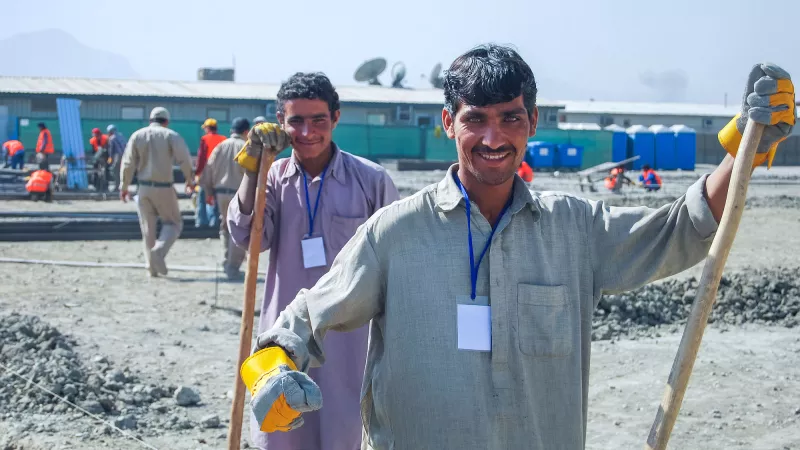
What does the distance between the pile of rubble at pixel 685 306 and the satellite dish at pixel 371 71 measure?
41.6m

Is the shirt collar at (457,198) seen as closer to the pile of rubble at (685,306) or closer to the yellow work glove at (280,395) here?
the yellow work glove at (280,395)

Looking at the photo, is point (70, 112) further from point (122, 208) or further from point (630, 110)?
point (630, 110)

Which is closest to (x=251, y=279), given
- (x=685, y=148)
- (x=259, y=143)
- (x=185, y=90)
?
(x=259, y=143)

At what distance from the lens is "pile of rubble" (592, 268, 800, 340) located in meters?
9.39

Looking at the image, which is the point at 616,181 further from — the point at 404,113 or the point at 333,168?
the point at 333,168

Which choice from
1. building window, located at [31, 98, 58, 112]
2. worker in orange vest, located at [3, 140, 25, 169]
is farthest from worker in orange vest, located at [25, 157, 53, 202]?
building window, located at [31, 98, 58, 112]

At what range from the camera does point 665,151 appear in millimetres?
41906

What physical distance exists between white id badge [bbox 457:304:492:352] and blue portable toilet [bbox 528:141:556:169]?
36.0m

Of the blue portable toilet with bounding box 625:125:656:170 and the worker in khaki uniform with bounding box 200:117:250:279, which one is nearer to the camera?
the worker in khaki uniform with bounding box 200:117:250:279

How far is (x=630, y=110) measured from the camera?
59469mm

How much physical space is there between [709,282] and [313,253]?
2242mm

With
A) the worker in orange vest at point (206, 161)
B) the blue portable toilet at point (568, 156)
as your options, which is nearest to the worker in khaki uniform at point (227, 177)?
the worker in orange vest at point (206, 161)

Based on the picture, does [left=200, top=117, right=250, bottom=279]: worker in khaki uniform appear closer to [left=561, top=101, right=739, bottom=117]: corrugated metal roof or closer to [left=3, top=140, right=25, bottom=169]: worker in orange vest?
[left=3, top=140, right=25, bottom=169]: worker in orange vest

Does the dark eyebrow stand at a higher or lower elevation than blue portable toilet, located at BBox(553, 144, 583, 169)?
higher
